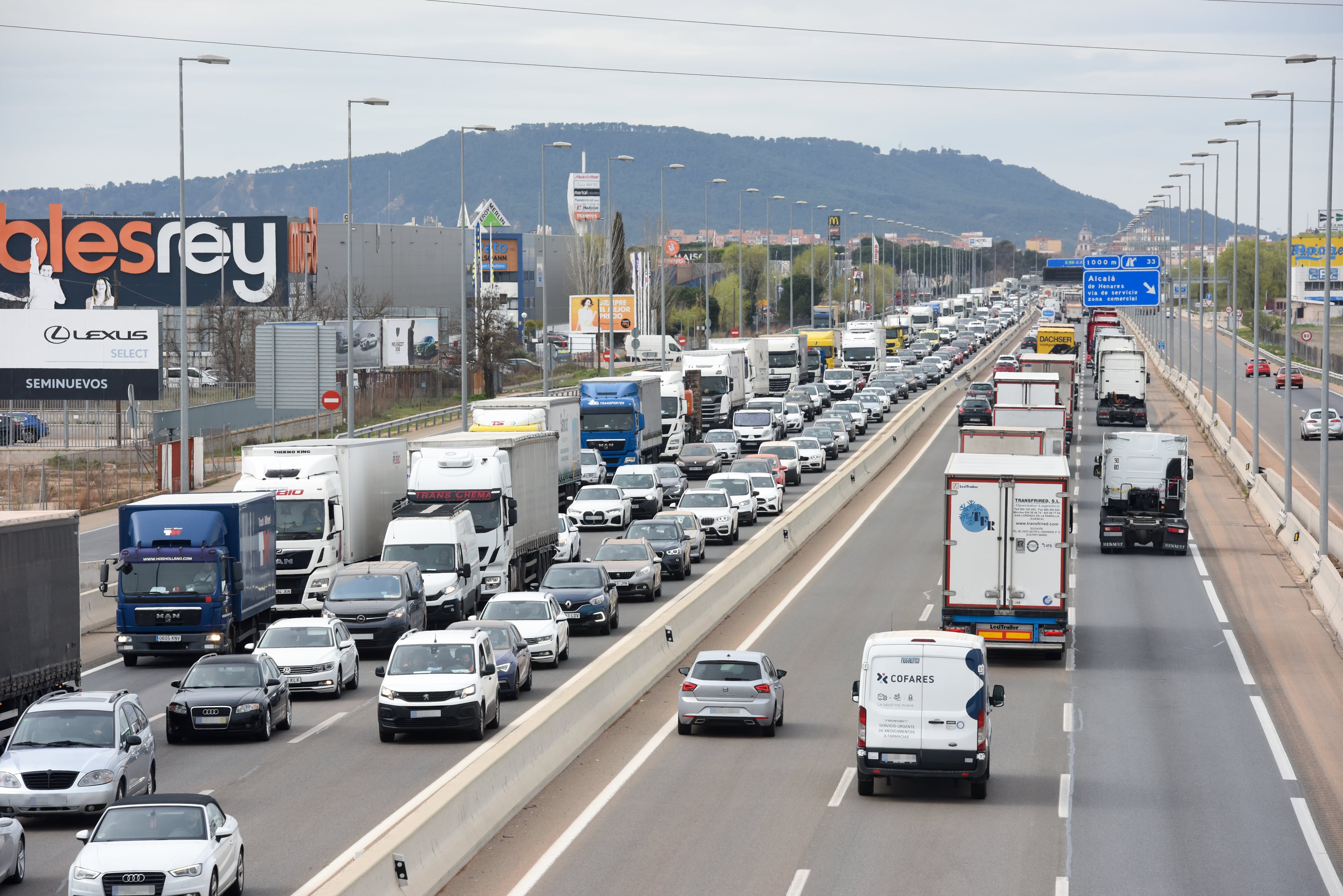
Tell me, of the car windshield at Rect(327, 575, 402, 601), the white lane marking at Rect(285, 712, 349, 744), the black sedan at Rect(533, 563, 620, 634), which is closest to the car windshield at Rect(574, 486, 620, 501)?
the black sedan at Rect(533, 563, 620, 634)

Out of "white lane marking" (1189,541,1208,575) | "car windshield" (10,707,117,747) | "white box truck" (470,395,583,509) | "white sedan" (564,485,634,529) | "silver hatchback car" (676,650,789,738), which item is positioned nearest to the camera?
"car windshield" (10,707,117,747)

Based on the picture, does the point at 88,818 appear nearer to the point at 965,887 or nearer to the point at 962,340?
the point at 965,887

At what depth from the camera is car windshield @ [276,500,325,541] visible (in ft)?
117

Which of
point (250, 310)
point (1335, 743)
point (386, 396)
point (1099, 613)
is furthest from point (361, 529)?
point (250, 310)

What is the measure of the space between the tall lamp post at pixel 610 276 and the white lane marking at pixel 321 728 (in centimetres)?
3972

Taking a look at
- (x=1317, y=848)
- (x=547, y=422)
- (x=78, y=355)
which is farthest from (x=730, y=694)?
(x=78, y=355)

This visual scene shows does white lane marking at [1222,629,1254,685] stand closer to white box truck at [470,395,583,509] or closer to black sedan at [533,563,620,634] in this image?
black sedan at [533,563,620,634]

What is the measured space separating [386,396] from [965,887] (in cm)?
7239

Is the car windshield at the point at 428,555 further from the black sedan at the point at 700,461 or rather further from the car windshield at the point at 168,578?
the black sedan at the point at 700,461

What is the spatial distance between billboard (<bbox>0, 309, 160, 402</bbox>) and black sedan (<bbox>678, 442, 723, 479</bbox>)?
19.6 m

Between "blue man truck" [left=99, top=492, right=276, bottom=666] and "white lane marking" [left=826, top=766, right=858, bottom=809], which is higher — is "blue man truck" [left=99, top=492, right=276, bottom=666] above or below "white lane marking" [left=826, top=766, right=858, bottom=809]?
above

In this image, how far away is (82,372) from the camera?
63688 millimetres

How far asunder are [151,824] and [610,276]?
89.2 metres

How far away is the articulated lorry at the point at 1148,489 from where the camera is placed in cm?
4469
